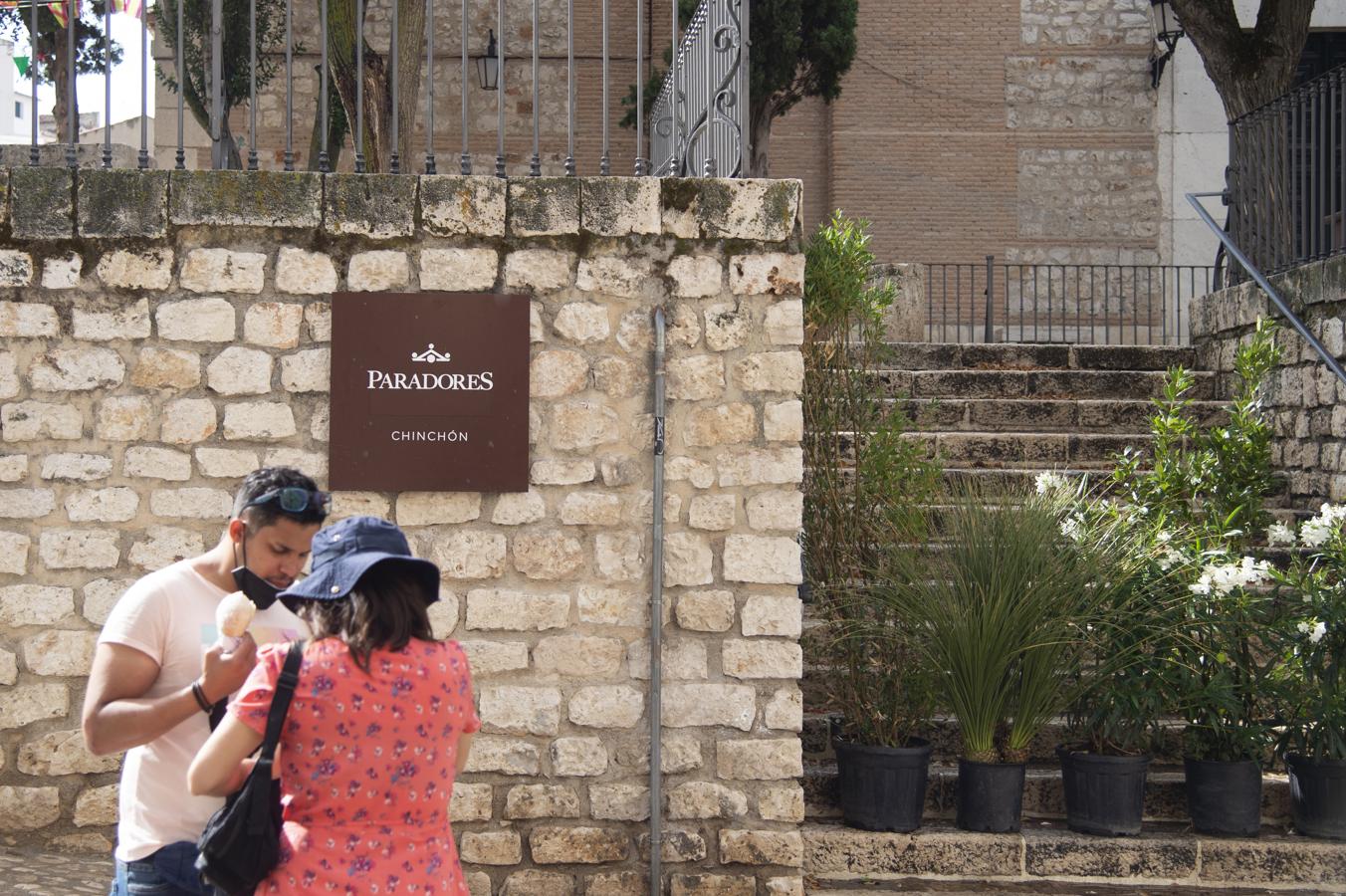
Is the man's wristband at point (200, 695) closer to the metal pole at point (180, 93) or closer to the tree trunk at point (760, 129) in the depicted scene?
the metal pole at point (180, 93)

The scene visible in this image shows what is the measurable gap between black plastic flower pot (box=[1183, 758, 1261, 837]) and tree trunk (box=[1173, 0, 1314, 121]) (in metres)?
6.26

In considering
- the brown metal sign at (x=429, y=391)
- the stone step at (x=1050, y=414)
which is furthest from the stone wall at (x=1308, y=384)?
the brown metal sign at (x=429, y=391)

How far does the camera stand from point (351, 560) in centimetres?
248

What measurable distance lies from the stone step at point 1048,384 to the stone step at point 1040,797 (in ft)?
11.0

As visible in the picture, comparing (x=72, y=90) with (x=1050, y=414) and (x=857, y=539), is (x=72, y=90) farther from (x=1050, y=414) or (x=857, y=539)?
(x=1050, y=414)

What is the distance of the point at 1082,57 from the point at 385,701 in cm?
1614

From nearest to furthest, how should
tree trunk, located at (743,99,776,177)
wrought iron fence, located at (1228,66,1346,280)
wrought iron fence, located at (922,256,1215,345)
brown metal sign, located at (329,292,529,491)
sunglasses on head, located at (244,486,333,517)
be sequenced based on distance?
sunglasses on head, located at (244,486,333,517) < brown metal sign, located at (329,292,529,491) < wrought iron fence, located at (1228,66,1346,280) < tree trunk, located at (743,99,776,177) < wrought iron fence, located at (922,256,1215,345)

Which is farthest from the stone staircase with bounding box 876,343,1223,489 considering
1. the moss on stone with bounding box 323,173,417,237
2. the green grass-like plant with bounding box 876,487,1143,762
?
the moss on stone with bounding box 323,173,417,237

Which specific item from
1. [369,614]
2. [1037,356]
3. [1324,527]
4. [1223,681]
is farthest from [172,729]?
[1037,356]

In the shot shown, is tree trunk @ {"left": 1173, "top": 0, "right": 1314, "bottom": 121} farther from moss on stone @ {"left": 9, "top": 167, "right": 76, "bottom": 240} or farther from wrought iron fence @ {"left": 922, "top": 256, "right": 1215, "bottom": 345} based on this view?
moss on stone @ {"left": 9, "top": 167, "right": 76, "bottom": 240}

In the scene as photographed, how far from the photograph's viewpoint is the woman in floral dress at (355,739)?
243 centimetres

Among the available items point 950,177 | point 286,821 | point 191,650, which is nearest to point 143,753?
point 191,650

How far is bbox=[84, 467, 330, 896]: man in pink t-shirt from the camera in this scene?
8.67 feet

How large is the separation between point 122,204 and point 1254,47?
8394 millimetres
